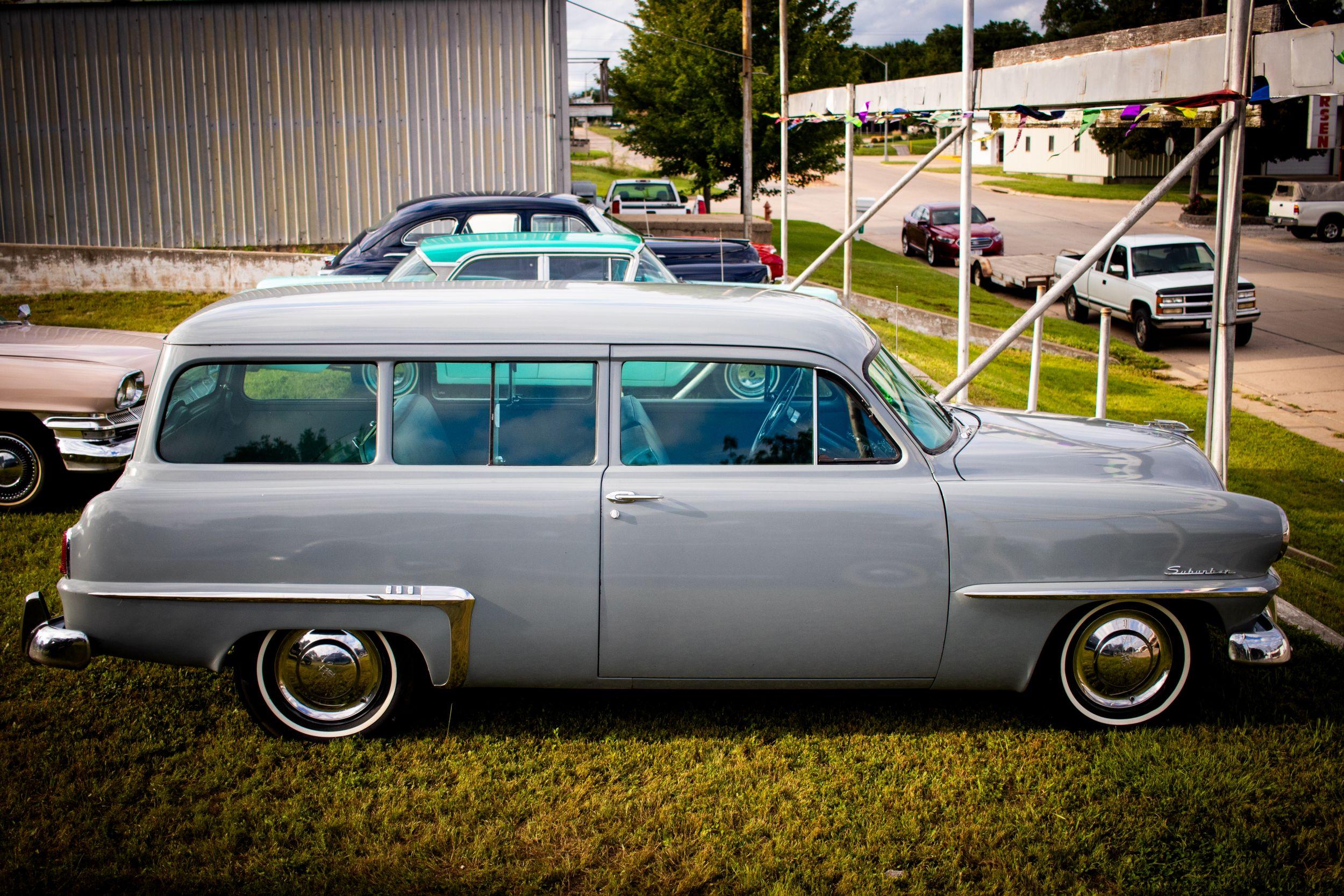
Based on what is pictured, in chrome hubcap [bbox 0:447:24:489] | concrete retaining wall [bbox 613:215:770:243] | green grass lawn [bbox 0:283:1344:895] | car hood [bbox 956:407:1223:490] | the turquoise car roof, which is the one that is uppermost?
concrete retaining wall [bbox 613:215:770:243]

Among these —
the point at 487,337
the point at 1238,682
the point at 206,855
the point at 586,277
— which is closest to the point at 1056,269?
the point at 586,277

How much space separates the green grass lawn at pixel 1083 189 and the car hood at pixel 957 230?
20.4 meters

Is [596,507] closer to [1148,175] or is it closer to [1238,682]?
[1238,682]

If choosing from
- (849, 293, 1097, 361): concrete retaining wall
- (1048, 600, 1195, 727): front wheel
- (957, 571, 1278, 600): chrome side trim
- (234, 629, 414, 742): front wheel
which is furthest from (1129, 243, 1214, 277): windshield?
(234, 629, 414, 742): front wheel

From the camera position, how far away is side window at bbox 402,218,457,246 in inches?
461

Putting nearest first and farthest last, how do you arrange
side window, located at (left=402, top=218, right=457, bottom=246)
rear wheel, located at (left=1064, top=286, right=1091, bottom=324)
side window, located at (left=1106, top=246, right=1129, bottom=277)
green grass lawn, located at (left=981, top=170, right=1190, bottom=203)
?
side window, located at (left=402, top=218, right=457, bottom=246), side window, located at (left=1106, top=246, right=1129, bottom=277), rear wheel, located at (left=1064, top=286, right=1091, bottom=324), green grass lawn, located at (left=981, top=170, right=1190, bottom=203)

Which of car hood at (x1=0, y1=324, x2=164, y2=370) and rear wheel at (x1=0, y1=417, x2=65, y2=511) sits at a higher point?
car hood at (x1=0, y1=324, x2=164, y2=370)

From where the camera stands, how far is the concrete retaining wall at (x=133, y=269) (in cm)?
1536

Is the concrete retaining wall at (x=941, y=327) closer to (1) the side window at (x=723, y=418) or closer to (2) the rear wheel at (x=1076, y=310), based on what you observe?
(2) the rear wheel at (x=1076, y=310)

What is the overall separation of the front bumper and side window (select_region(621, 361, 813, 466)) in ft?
13.5

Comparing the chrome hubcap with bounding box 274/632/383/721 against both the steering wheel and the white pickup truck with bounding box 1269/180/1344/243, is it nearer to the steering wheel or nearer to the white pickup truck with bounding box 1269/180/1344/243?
the steering wheel

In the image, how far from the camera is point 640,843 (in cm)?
357

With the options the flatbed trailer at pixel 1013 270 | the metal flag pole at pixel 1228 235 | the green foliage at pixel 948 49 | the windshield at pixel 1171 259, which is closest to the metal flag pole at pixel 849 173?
the metal flag pole at pixel 1228 235

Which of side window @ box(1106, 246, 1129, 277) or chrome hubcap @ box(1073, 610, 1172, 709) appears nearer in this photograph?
chrome hubcap @ box(1073, 610, 1172, 709)
